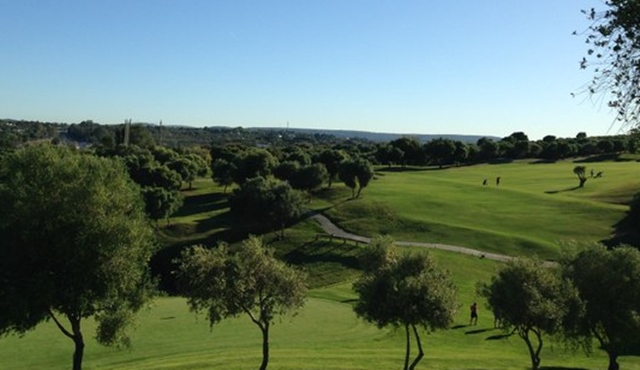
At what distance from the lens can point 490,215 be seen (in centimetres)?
9250

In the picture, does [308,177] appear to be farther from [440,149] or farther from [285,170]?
[440,149]

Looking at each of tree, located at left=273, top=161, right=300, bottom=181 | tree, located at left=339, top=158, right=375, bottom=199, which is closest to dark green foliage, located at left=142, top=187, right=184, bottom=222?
tree, located at left=273, top=161, right=300, bottom=181

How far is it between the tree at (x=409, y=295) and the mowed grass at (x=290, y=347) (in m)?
3.59

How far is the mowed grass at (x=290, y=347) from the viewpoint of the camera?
105 feet

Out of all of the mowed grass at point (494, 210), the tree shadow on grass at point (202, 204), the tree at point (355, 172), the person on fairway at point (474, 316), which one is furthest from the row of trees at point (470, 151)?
the person on fairway at point (474, 316)

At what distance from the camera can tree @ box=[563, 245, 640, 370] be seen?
3228 cm

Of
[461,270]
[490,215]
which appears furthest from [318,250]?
[490,215]

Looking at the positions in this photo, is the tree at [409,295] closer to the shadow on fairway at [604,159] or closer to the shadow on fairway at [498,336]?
the shadow on fairway at [498,336]

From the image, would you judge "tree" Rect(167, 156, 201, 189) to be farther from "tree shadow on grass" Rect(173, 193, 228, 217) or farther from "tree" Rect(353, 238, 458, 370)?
"tree" Rect(353, 238, 458, 370)

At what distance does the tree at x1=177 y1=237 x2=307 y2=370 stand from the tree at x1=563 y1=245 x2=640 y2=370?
53.8ft

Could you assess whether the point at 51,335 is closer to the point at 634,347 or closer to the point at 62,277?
the point at 62,277

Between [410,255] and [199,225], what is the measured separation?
61.9 metres

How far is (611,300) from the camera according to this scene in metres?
32.6

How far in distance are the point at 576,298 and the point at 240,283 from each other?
715 inches
